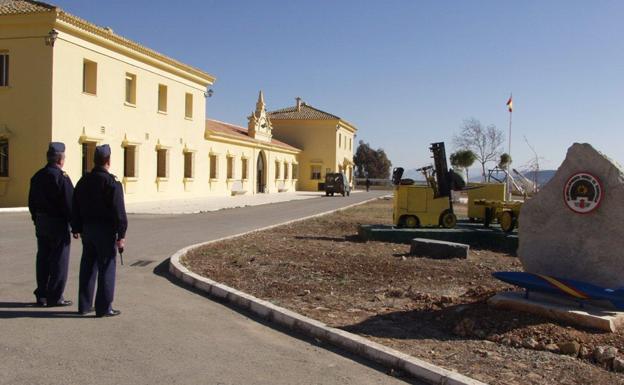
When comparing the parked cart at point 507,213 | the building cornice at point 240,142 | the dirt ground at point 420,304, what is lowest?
the dirt ground at point 420,304

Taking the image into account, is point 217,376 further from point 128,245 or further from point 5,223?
point 5,223

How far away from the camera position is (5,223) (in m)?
17.3

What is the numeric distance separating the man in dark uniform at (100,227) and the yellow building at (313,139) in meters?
54.5

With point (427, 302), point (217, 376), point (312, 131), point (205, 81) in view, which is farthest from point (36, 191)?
point (312, 131)

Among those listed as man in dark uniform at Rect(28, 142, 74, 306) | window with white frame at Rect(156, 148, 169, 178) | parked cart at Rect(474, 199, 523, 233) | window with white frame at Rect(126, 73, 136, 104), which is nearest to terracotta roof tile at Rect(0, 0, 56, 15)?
window with white frame at Rect(126, 73, 136, 104)

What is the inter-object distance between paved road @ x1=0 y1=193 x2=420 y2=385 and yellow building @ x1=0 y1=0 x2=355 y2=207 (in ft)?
56.0

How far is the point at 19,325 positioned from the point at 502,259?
336 inches

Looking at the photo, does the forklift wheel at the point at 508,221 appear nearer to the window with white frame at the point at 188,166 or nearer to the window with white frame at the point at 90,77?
the window with white frame at the point at 90,77

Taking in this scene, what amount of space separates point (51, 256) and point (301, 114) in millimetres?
56605

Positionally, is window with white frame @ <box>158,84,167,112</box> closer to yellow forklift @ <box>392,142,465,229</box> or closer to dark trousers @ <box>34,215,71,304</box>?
yellow forklift @ <box>392,142,465,229</box>

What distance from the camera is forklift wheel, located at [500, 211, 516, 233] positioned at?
47.3ft

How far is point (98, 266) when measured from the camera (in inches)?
258

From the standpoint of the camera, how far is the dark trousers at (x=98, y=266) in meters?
6.50

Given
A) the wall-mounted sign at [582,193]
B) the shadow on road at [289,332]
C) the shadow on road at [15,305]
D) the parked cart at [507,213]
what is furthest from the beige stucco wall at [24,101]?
the wall-mounted sign at [582,193]
